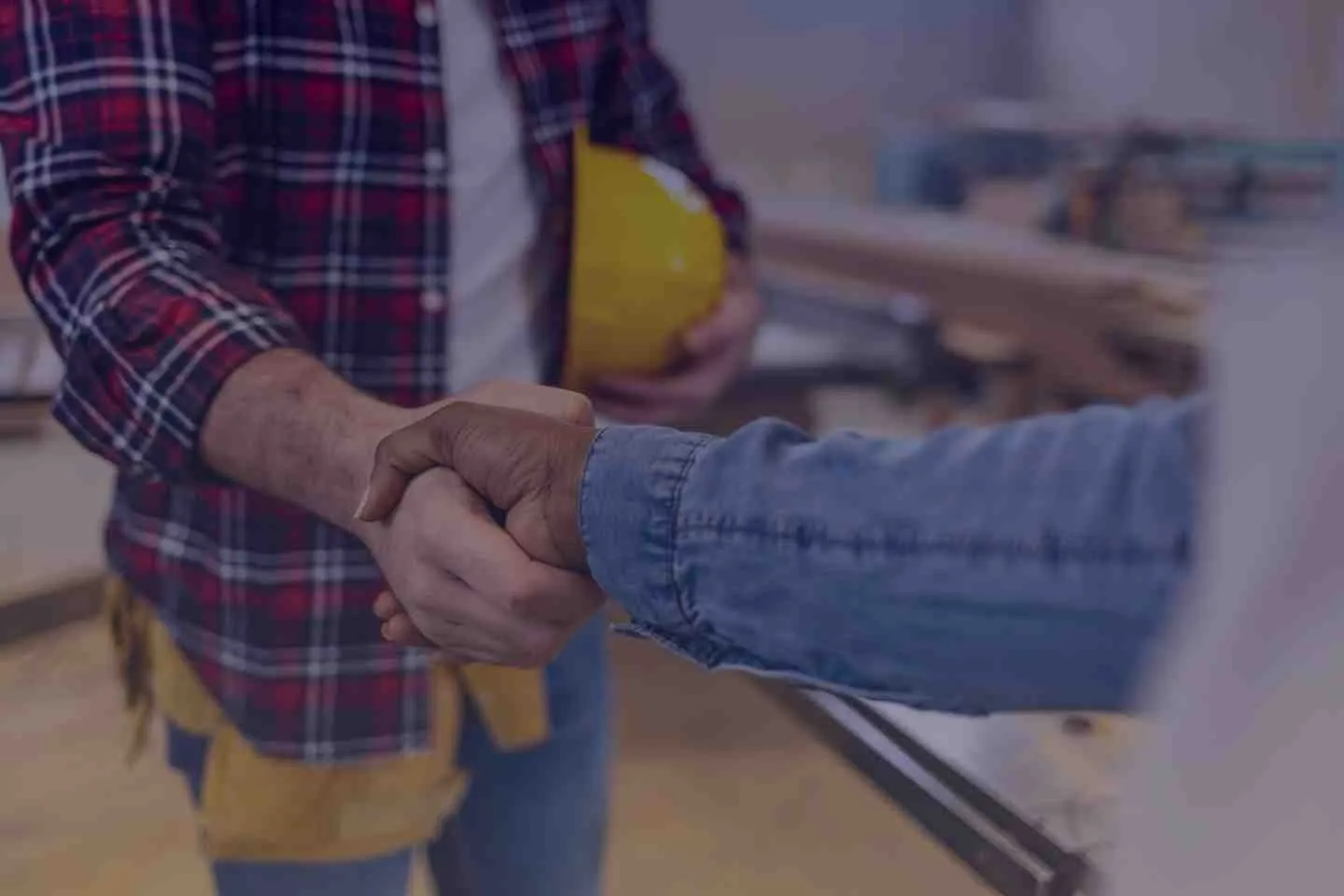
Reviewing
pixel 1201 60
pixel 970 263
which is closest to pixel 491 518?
pixel 1201 60

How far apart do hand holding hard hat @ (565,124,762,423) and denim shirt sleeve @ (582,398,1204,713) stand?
0.74ft

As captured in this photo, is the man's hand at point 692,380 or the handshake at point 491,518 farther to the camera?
the man's hand at point 692,380

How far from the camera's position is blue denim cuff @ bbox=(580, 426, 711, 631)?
0.38 meters

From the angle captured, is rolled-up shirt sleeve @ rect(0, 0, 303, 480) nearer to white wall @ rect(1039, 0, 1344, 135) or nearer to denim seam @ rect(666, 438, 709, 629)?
denim seam @ rect(666, 438, 709, 629)

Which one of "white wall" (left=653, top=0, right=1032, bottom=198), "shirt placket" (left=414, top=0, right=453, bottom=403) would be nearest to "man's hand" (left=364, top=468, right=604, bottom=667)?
"shirt placket" (left=414, top=0, right=453, bottom=403)

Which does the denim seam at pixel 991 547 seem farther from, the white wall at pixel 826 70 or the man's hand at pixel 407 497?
the white wall at pixel 826 70

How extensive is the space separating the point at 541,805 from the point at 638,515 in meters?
0.33

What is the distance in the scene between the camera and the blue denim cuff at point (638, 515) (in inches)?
14.8

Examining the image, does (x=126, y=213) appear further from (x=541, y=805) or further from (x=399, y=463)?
(x=541, y=805)

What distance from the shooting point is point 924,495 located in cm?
33

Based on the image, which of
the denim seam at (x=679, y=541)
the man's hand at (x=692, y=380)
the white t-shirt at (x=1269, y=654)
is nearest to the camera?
the white t-shirt at (x=1269, y=654)

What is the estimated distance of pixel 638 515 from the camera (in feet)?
1.25

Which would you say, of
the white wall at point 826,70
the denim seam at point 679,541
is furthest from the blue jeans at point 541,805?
the white wall at point 826,70

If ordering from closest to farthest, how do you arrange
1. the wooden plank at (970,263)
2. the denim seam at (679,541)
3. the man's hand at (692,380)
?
the denim seam at (679,541) < the man's hand at (692,380) < the wooden plank at (970,263)
